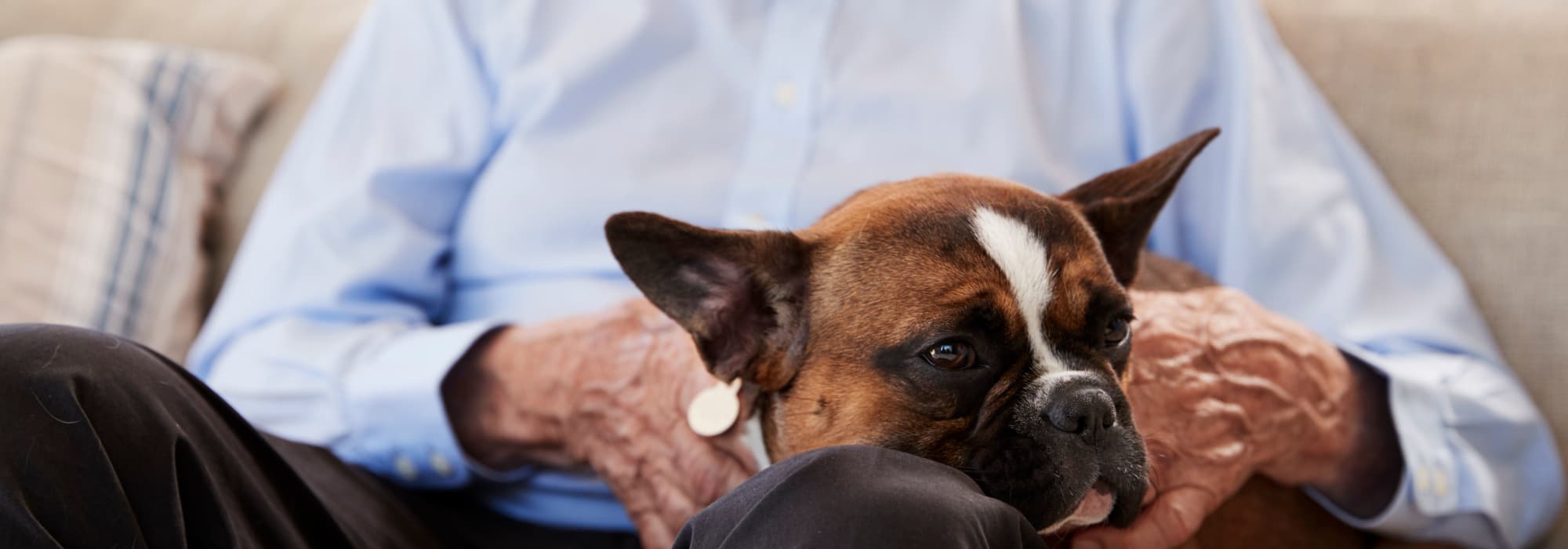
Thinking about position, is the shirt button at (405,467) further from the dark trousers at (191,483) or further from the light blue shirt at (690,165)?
the dark trousers at (191,483)

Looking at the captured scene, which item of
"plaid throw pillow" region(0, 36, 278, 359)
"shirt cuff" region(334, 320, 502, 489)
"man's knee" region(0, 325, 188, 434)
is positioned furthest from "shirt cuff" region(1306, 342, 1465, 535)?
"plaid throw pillow" region(0, 36, 278, 359)

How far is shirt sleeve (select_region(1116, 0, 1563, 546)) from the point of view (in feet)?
5.21

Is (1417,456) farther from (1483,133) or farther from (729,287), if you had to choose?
(729,287)

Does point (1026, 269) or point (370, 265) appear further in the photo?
point (370, 265)

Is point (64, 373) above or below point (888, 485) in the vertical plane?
above

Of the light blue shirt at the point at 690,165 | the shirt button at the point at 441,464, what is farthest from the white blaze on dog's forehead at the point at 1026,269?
the shirt button at the point at 441,464

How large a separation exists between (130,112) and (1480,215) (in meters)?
2.19

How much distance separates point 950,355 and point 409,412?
0.81 meters

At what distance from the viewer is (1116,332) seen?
1356 mm

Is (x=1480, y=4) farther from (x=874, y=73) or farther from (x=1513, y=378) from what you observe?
(x=874, y=73)

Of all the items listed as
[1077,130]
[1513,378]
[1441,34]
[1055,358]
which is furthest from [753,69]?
[1513,378]

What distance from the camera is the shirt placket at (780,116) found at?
6.01 feet

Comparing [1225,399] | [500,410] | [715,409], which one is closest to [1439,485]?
[1225,399]

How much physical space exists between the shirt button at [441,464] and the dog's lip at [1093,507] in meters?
0.86
